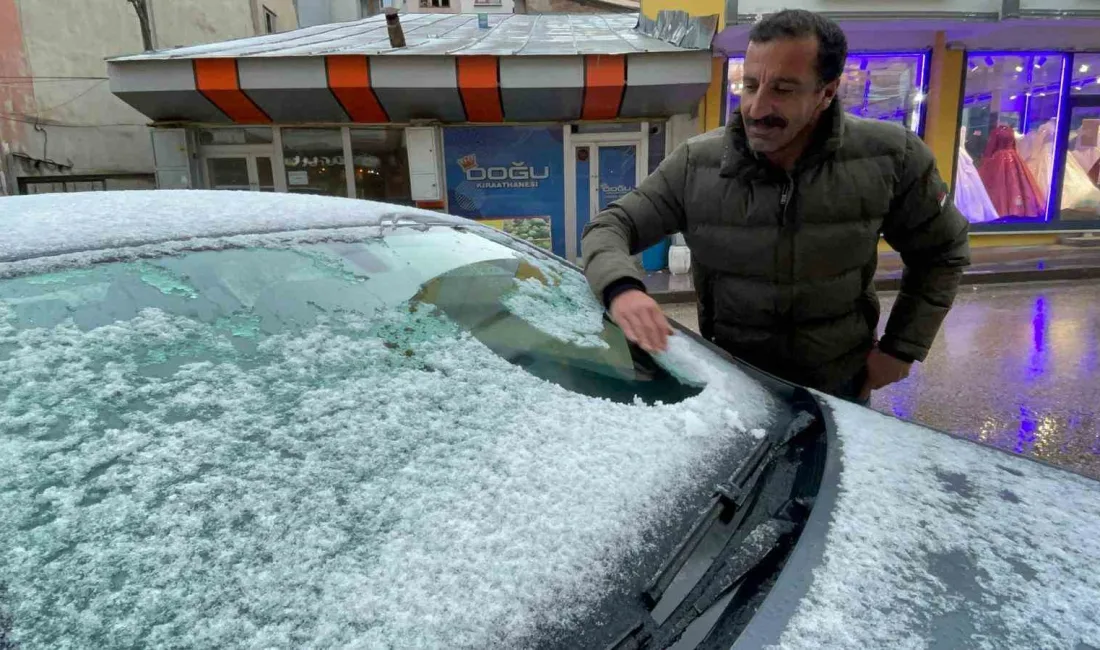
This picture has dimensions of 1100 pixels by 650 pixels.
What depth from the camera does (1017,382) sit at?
455cm

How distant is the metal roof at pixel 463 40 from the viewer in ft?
27.9

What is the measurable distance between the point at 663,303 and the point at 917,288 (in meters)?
5.70

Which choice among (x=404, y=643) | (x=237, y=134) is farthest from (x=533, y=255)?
(x=237, y=134)

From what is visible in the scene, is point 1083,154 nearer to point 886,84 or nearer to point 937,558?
point 886,84

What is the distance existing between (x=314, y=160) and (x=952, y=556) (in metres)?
9.97

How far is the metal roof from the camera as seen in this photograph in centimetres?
850

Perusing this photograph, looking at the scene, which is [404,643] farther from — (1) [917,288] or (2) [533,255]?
(1) [917,288]

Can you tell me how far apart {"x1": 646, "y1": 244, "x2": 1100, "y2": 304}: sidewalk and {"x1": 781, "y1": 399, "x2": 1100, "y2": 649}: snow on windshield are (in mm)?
6207

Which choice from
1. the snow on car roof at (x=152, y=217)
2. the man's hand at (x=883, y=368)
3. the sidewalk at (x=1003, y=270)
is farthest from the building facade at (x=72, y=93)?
the man's hand at (x=883, y=368)

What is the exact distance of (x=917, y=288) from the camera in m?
2.12

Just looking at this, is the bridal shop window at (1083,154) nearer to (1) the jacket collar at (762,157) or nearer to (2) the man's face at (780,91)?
(1) the jacket collar at (762,157)

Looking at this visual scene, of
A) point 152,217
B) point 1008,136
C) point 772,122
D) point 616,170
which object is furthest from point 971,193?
point 152,217

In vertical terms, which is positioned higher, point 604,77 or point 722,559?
point 604,77

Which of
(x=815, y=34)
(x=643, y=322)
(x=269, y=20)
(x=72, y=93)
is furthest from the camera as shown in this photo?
(x=269, y=20)
